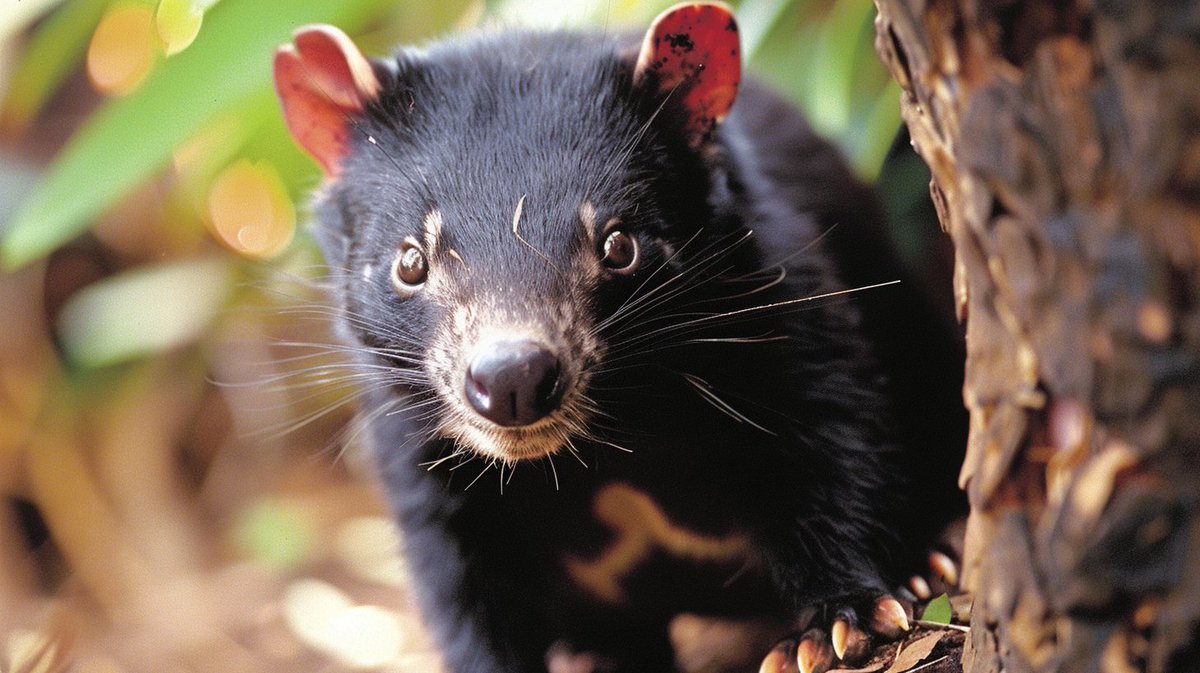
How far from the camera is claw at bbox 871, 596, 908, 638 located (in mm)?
2326

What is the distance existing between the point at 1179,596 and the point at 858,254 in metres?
2.00

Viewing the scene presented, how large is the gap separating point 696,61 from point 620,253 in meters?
0.47

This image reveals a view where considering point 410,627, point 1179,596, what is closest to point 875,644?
point 1179,596

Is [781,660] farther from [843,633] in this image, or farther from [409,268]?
[409,268]

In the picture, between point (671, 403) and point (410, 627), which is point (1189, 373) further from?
point (410, 627)

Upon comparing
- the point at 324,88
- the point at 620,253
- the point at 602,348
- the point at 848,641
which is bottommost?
the point at 848,641

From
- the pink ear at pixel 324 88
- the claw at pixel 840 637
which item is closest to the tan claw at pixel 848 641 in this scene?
the claw at pixel 840 637

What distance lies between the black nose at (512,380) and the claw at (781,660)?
766 mm

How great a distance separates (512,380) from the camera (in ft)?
6.66

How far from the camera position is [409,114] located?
250 cm

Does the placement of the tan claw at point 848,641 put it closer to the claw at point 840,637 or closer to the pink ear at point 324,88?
the claw at point 840,637

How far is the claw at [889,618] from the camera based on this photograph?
2326mm

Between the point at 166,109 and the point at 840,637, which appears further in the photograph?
the point at 166,109

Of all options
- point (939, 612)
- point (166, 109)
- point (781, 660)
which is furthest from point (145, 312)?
point (939, 612)
